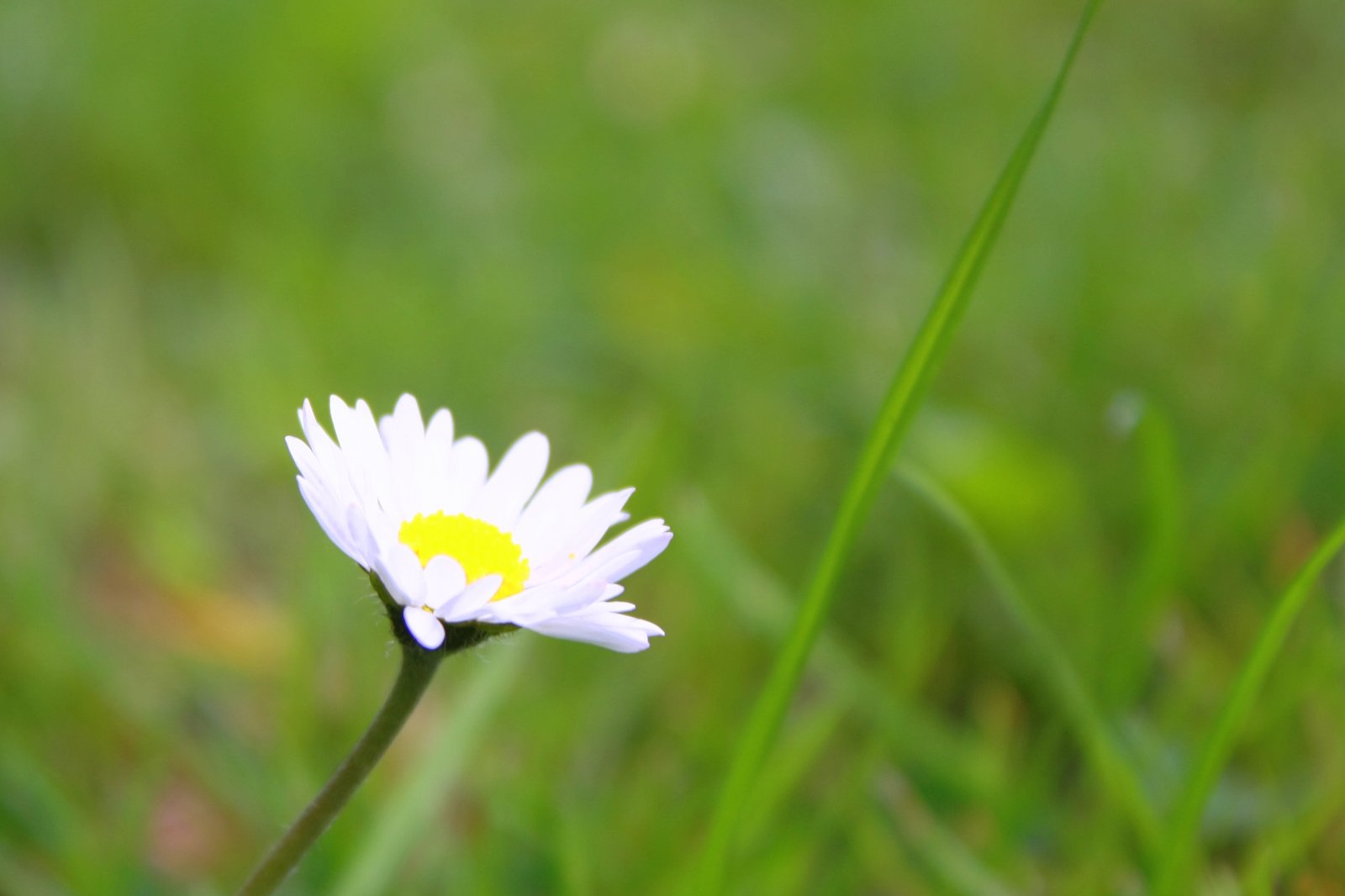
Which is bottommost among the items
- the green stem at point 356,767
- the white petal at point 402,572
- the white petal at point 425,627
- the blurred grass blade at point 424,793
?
the blurred grass blade at point 424,793

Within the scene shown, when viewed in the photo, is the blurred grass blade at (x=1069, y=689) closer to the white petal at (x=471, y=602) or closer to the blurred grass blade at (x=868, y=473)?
the blurred grass blade at (x=868, y=473)

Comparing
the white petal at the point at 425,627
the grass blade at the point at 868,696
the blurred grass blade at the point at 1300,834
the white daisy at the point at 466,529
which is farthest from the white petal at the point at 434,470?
the blurred grass blade at the point at 1300,834

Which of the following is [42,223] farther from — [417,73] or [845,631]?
[845,631]

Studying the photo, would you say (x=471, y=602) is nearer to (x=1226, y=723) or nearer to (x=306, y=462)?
(x=306, y=462)

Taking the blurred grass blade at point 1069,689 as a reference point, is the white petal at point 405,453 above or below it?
below

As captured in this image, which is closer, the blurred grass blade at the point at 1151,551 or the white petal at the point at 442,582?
the white petal at the point at 442,582

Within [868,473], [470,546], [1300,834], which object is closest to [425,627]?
[470,546]
